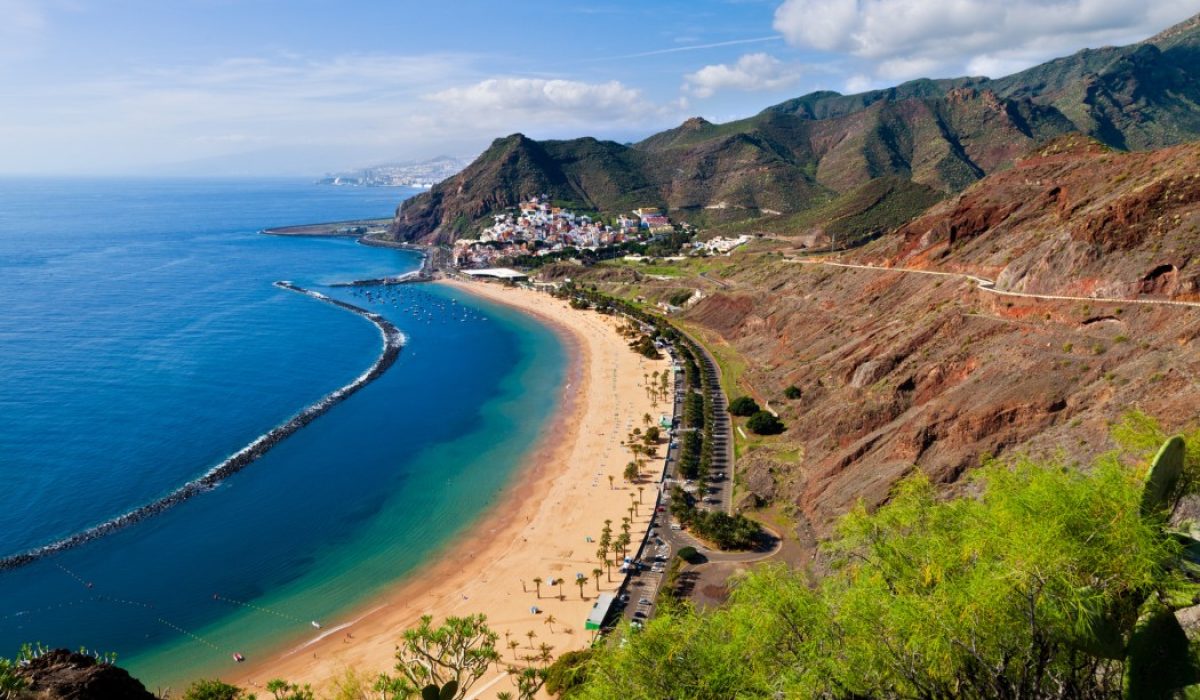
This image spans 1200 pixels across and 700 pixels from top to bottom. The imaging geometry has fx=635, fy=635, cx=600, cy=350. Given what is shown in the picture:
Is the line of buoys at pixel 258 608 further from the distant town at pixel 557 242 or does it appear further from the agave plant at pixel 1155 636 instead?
the distant town at pixel 557 242

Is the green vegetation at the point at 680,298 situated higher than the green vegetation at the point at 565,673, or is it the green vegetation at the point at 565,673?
the green vegetation at the point at 680,298

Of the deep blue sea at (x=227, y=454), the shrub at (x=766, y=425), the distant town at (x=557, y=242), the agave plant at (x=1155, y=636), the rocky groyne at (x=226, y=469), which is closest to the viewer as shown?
the agave plant at (x=1155, y=636)

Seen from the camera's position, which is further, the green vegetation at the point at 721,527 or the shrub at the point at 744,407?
the shrub at the point at 744,407

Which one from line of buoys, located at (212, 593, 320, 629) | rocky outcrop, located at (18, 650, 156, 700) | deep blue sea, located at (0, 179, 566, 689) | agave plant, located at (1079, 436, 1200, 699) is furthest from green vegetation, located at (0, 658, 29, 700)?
agave plant, located at (1079, 436, 1200, 699)

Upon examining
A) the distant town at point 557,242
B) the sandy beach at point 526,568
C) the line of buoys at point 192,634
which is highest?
the distant town at point 557,242

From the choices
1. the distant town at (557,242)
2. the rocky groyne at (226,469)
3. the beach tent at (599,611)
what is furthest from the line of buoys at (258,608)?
the distant town at (557,242)

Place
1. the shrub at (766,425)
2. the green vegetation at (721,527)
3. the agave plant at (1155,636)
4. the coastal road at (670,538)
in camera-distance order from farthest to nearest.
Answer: the shrub at (766,425)
the green vegetation at (721,527)
the coastal road at (670,538)
the agave plant at (1155,636)

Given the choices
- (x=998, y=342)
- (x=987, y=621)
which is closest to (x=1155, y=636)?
(x=987, y=621)

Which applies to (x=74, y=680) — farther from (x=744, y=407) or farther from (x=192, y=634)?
(x=744, y=407)
